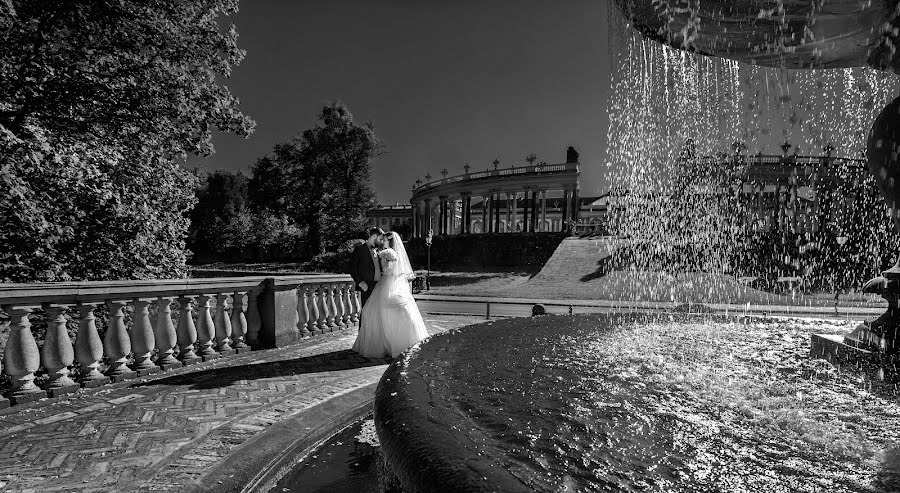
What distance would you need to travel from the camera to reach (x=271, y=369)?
6395 mm

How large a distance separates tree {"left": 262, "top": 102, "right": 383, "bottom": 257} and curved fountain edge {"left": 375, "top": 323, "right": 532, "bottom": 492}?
42.2 meters

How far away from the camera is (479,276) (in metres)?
40.3

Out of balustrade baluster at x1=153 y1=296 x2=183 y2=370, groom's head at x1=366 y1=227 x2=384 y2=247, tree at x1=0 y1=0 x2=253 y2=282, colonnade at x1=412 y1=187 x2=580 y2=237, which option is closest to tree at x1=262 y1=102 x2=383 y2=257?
colonnade at x1=412 y1=187 x2=580 y2=237

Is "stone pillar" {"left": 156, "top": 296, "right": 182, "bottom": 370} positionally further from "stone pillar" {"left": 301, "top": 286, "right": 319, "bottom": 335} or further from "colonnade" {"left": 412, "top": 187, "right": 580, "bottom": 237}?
"colonnade" {"left": 412, "top": 187, "right": 580, "bottom": 237}

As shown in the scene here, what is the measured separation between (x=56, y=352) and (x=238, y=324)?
285 centimetres

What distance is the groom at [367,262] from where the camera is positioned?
8156 millimetres

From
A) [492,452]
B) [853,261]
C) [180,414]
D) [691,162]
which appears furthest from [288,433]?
[691,162]

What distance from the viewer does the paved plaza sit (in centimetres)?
302

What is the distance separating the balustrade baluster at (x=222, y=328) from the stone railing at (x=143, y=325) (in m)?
0.01

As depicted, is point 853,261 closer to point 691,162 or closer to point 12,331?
point 691,162

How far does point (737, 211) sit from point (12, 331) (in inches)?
1993

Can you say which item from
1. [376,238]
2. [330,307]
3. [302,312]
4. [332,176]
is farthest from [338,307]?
[332,176]

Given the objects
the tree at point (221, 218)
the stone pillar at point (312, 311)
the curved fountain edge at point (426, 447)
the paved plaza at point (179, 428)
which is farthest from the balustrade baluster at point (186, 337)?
the tree at point (221, 218)

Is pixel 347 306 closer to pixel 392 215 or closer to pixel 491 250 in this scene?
pixel 491 250
